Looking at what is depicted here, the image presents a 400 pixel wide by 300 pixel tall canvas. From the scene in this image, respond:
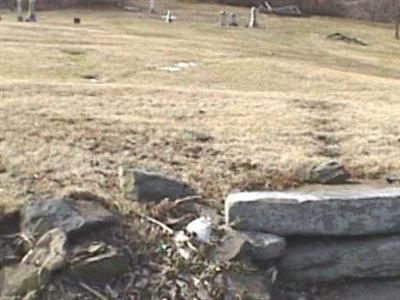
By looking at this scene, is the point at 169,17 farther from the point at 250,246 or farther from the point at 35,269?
the point at 35,269

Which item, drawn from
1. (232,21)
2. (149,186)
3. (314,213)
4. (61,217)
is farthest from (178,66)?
(232,21)

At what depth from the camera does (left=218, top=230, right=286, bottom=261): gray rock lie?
4.07 metres

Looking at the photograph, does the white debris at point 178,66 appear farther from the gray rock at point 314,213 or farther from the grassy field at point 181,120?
the gray rock at point 314,213

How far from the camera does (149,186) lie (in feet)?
14.6

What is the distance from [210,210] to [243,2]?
1045 inches

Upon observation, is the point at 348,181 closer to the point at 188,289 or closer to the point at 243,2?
the point at 188,289

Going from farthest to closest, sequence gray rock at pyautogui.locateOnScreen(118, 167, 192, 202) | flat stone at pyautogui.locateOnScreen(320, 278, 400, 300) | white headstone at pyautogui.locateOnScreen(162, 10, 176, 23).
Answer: white headstone at pyautogui.locateOnScreen(162, 10, 176, 23) < gray rock at pyautogui.locateOnScreen(118, 167, 192, 202) < flat stone at pyautogui.locateOnScreen(320, 278, 400, 300)

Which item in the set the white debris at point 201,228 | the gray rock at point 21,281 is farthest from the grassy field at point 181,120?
the gray rock at point 21,281

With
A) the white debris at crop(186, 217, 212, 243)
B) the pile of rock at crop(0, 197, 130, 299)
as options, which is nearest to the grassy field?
the pile of rock at crop(0, 197, 130, 299)

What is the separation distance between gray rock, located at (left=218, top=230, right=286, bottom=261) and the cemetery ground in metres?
0.36

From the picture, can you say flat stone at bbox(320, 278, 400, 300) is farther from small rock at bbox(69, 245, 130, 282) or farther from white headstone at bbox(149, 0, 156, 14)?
white headstone at bbox(149, 0, 156, 14)

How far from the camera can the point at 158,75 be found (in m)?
9.66

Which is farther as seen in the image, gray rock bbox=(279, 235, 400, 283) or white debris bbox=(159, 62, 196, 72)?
white debris bbox=(159, 62, 196, 72)

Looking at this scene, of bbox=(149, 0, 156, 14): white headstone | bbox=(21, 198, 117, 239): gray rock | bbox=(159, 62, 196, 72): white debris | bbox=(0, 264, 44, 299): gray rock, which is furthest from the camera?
bbox=(149, 0, 156, 14): white headstone
